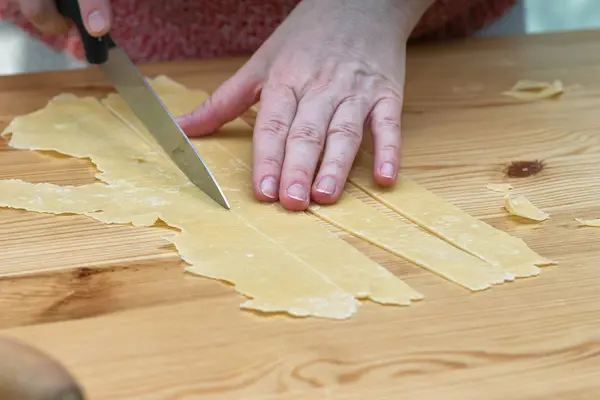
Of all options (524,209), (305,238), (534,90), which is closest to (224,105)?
(305,238)

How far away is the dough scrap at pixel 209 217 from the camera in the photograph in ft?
2.28

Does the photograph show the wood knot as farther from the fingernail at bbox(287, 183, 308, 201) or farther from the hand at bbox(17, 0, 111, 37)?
the hand at bbox(17, 0, 111, 37)

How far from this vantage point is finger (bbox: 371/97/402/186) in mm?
902

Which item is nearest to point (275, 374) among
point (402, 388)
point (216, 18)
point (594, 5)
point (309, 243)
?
point (402, 388)

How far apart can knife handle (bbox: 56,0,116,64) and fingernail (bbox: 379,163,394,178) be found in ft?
1.41

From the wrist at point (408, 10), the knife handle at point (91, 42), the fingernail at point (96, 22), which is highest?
the wrist at point (408, 10)

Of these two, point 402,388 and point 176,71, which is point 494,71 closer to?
point 176,71

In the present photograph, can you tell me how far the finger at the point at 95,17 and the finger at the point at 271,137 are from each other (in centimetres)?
23

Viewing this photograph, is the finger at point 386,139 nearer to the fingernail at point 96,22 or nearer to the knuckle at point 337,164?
the knuckle at point 337,164

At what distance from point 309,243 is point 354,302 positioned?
0.37 feet

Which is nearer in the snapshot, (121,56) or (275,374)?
(275,374)

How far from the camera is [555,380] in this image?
59 centimetres

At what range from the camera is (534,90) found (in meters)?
1.24

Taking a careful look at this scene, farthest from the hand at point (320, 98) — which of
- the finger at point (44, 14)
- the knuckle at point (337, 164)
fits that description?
the finger at point (44, 14)
